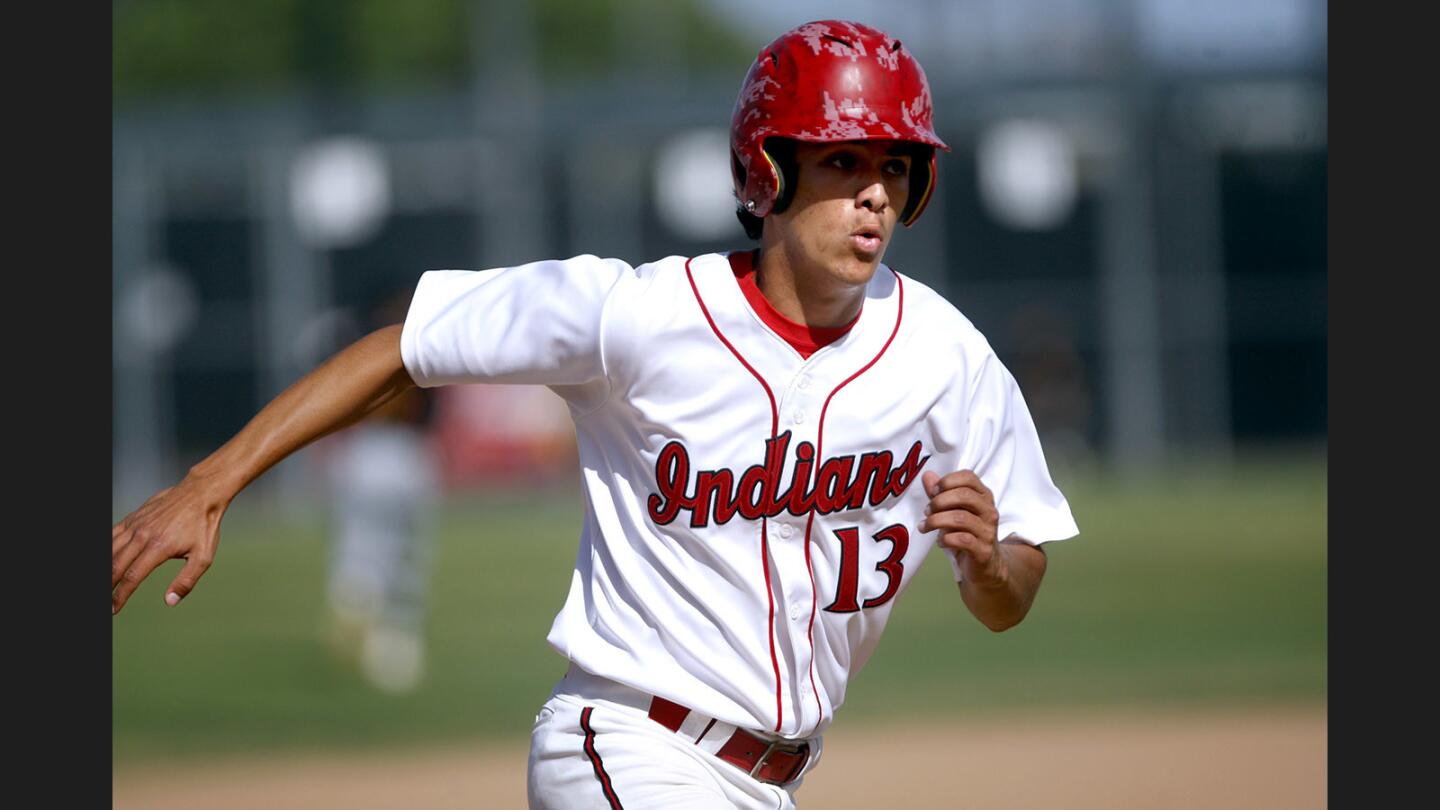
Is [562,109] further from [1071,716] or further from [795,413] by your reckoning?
[795,413]

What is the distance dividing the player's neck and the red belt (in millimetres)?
795

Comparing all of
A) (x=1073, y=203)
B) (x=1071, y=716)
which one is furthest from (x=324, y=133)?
(x=1071, y=716)

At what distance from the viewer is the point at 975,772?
305 inches

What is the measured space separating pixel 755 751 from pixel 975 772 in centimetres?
455

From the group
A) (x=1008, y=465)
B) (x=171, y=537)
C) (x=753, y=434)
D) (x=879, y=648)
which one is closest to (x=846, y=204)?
(x=753, y=434)

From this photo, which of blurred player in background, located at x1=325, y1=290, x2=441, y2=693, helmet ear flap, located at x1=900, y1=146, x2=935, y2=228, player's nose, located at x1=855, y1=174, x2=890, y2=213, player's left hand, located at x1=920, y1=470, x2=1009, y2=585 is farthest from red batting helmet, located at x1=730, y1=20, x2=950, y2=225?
blurred player in background, located at x1=325, y1=290, x2=441, y2=693

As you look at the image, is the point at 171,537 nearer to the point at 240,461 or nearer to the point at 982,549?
the point at 240,461

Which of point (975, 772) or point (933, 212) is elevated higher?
point (933, 212)

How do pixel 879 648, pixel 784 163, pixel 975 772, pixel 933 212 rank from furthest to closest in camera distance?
pixel 933 212
pixel 879 648
pixel 975 772
pixel 784 163

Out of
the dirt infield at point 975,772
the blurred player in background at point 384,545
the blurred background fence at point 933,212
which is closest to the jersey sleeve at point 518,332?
the dirt infield at point 975,772

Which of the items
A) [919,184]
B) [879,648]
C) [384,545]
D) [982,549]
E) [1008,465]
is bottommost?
[879,648]

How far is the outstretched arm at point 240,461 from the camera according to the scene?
9.91 feet

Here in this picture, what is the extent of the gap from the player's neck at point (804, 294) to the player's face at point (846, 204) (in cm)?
6

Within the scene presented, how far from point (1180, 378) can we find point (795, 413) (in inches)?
804
